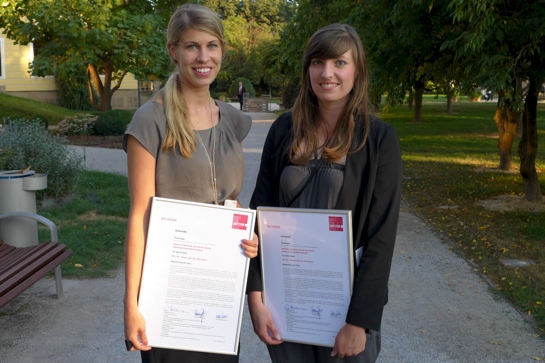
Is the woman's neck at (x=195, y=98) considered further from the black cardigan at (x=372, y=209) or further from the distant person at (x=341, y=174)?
the black cardigan at (x=372, y=209)

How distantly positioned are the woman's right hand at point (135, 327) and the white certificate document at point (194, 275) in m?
0.02

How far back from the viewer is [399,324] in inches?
211

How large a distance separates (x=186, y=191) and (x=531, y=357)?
10.4 feet

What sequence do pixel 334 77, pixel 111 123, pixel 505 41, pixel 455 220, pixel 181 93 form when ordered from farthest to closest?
pixel 111 123 → pixel 455 220 → pixel 505 41 → pixel 181 93 → pixel 334 77

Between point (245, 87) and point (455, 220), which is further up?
point (245, 87)

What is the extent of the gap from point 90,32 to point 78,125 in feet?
11.4

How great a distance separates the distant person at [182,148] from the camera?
8.21 ft

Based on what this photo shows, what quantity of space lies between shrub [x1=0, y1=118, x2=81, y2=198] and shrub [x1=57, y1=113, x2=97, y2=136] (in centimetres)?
943

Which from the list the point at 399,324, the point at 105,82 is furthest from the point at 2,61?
the point at 399,324

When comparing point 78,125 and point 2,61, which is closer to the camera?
point 78,125

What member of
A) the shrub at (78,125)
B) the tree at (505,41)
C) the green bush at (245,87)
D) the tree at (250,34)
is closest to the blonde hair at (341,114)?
the tree at (505,41)

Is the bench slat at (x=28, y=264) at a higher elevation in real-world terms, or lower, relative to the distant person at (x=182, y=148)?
lower

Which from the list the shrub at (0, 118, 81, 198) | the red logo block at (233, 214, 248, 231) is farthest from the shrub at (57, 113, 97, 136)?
the red logo block at (233, 214, 248, 231)

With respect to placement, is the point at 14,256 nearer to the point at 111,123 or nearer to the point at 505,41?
the point at 505,41
